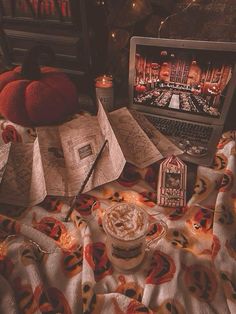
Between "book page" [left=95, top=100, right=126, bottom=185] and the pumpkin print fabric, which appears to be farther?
"book page" [left=95, top=100, right=126, bottom=185]

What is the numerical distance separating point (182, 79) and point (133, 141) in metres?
0.30

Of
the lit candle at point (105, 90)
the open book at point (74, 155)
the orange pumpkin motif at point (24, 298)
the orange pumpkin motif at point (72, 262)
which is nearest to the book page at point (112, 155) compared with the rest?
the open book at point (74, 155)

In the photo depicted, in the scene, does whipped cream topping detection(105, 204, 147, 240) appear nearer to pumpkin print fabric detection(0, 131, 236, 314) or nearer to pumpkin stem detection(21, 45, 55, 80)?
pumpkin print fabric detection(0, 131, 236, 314)

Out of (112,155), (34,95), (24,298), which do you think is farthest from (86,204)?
(34,95)

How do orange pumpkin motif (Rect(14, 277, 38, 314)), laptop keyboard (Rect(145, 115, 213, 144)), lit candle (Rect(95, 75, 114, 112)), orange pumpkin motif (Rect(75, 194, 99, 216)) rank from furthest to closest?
lit candle (Rect(95, 75, 114, 112))
laptop keyboard (Rect(145, 115, 213, 144))
orange pumpkin motif (Rect(75, 194, 99, 216))
orange pumpkin motif (Rect(14, 277, 38, 314))

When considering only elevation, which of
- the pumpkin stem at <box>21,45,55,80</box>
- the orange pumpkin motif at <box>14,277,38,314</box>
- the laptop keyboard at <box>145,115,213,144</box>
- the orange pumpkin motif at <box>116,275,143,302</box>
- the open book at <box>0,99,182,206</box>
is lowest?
the orange pumpkin motif at <box>116,275,143,302</box>

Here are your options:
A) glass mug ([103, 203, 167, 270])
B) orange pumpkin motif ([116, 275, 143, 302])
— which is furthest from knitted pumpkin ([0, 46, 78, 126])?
orange pumpkin motif ([116, 275, 143, 302])

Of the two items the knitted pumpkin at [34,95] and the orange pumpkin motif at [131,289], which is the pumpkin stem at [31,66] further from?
the orange pumpkin motif at [131,289]

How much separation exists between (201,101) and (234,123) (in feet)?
0.55

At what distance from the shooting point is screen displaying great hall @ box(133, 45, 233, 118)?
0.82 meters

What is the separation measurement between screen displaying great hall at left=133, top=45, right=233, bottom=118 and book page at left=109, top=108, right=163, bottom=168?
137 millimetres

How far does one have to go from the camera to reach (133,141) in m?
0.86

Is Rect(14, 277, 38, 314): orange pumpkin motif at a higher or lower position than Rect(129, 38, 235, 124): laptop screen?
lower

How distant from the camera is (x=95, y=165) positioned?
0.81 metres
